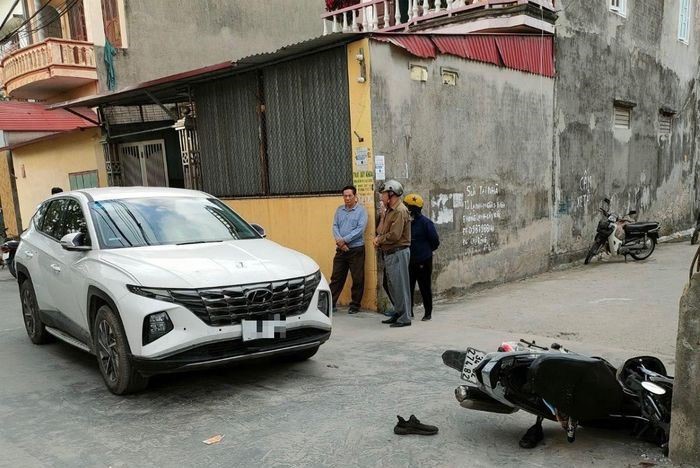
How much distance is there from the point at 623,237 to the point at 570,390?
1015cm

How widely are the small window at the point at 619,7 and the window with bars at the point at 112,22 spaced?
1332 cm

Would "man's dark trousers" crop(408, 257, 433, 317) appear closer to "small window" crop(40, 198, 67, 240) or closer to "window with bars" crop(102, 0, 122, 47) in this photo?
"small window" crop(40, 198, 67, 240)

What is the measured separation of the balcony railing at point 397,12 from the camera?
31.2ft

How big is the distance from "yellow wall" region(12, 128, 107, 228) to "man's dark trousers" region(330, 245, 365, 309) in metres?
8.09

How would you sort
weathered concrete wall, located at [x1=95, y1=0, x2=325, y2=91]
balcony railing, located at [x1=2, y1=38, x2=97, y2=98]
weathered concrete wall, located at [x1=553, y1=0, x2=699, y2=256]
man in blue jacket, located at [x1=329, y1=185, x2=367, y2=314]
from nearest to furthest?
man in blue jacket, located at [x1=329, y1=185, x2=367, y2=314] → weathered concrete wall, located at [x1=553, y1=0, x2=699, y2=256] → balcony railing, located at [x1=2, y1=38, x2=97, y2=98] → weathered concrete wall, located at [x1=95, y1=0, x2=325, y2=91]

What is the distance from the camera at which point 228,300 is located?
163 inches

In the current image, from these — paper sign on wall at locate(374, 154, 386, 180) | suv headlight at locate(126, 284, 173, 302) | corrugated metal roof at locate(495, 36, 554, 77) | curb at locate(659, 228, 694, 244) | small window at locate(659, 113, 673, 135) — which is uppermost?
corrugated metal roof at locate(495, 36, 554, 77)

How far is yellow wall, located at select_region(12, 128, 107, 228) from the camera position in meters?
13.1

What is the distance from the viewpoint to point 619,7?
12836 millimetres

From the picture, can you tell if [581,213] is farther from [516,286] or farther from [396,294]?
[396,294]

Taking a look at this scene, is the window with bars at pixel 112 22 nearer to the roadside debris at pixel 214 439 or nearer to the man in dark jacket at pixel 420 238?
the man in dark jacket at pixel 420 238

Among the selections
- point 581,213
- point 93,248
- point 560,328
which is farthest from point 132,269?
point 581,213

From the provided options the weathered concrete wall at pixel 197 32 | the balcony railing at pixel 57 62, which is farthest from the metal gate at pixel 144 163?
the weathered concrete wall at pixel 197 32

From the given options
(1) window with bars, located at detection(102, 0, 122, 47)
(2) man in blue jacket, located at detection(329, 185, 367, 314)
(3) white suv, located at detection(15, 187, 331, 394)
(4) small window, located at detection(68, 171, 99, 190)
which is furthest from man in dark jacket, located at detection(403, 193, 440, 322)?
(1) window with bars, located at detection(102, 0, 122, 47)
